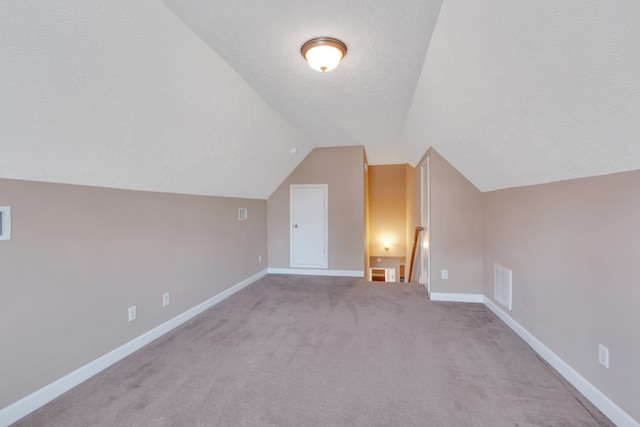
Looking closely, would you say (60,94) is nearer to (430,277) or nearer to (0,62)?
(0,62)

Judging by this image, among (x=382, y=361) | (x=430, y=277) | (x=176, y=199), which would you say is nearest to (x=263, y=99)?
(x=176, y=199)

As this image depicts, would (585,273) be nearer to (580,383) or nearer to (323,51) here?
(580,383)

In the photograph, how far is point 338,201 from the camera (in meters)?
5.22

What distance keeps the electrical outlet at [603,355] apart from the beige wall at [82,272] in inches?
137

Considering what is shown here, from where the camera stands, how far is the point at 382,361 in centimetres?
231

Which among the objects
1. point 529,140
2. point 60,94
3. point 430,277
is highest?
point 60,94

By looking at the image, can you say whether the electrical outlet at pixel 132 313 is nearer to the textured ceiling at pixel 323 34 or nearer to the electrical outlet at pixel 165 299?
the electrical outlet at pixel 165 299

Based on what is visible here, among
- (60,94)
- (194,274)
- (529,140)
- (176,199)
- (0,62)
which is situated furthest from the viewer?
(194,274)

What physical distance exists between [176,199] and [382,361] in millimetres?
2577

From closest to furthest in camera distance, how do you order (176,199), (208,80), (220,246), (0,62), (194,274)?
1. (0,62)
2. (208,80)
3. (176,199)
4. (194,274)
5. (220,246)

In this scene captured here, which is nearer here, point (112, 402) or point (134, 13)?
point (134, 13)

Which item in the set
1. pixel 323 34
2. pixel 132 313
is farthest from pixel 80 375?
pixel 323 34

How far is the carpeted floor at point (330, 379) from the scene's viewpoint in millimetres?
1703

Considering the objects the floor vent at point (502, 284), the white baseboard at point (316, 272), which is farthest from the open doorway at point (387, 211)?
the floor vent at point (502, 284)
